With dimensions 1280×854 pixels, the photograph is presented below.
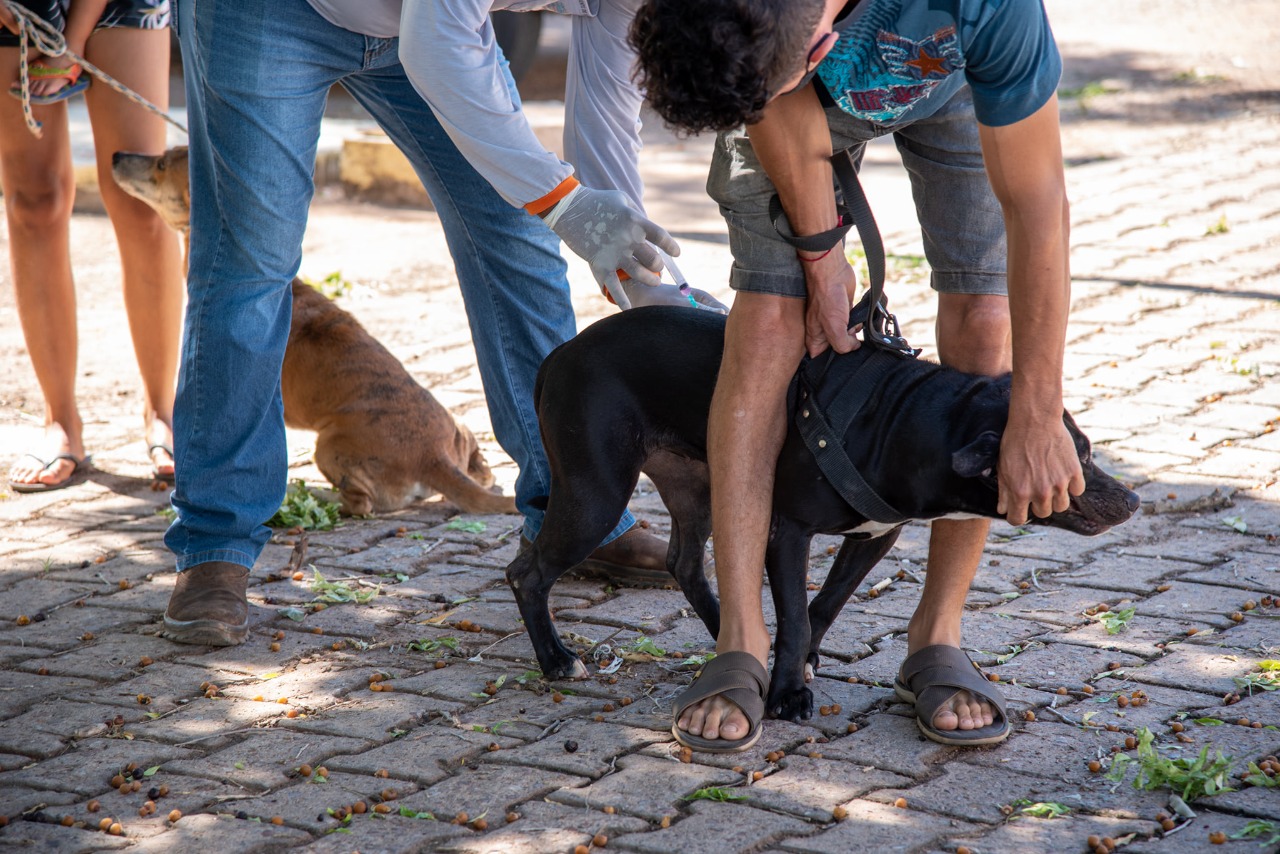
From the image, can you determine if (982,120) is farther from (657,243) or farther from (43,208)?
(43,208)

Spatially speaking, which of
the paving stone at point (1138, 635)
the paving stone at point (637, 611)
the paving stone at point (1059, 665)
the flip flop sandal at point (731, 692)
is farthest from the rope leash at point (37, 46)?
the paving stone at point (1138, 635)

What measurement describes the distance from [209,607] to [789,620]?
1629 millimetres

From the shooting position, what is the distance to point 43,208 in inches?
199

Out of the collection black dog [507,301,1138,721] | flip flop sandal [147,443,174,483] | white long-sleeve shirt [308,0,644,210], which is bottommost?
flip flop sandal [147,443,174,483]

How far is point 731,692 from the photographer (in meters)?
3.07

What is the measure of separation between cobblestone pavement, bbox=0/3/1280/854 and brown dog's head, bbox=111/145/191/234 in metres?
1.09

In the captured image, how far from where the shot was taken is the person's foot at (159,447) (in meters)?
5.11

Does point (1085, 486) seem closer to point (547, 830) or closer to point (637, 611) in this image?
point (547, 830)

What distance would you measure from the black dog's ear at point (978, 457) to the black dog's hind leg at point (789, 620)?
0.44m

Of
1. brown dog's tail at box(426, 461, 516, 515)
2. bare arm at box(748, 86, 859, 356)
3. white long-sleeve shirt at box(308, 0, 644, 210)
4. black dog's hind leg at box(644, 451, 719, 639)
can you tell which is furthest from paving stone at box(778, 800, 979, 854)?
brown dog's tail at box(426, 461, 516, 515)

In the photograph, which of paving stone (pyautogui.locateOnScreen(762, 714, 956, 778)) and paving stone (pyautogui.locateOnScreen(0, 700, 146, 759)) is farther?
paving stone (pyautogui.locateOnScreen(0, 700, 146, 759))

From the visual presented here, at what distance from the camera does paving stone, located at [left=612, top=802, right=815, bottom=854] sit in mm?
2648

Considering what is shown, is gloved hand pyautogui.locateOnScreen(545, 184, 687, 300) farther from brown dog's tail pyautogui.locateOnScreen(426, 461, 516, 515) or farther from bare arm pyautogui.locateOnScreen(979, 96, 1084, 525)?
brown dog's tail pyautogui.locateOnScreen(426, 461, 516, 515)

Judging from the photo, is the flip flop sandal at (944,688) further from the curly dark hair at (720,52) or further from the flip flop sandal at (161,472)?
the flip flop sandal at (161,472)
